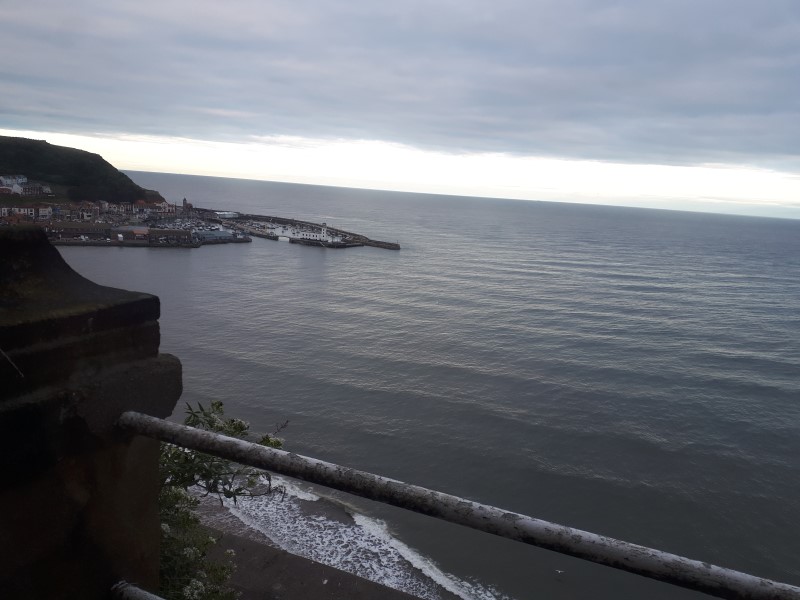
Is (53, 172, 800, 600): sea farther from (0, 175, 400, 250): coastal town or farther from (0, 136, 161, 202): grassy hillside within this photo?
(0, 136, 161, 202): grassy hillside

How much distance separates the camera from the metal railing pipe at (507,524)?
49.6 inches

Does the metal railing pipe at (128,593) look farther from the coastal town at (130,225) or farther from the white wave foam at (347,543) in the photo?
the coastal town at (130,225)

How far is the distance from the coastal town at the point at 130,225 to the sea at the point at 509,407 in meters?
15.0

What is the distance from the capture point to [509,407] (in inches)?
987

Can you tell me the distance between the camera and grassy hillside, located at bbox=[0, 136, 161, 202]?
83.2 m

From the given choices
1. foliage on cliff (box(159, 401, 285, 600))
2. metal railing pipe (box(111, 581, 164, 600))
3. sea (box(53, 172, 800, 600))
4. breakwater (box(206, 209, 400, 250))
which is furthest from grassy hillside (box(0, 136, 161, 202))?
metal railing pipe (box(111, 581, 164, 600))

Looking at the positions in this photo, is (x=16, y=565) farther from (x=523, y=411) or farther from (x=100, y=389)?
(x=523, y=411)

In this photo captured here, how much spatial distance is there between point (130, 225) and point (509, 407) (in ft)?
234

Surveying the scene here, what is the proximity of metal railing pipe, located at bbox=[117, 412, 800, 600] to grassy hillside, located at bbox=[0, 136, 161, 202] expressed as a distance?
9464 cm

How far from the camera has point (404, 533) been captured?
15609 mm

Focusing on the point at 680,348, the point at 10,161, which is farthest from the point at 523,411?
the point at 10,161

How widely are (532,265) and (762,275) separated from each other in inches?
1153

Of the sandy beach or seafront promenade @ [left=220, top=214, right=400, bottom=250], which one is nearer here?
the sandy beach

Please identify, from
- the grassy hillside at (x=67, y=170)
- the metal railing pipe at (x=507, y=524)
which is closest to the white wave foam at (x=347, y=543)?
the metal railing pipe at (x=507, y=524)
